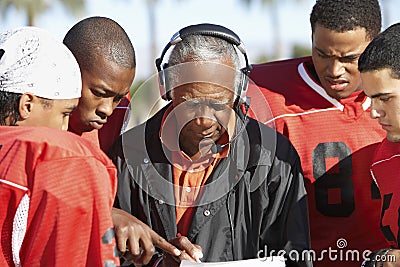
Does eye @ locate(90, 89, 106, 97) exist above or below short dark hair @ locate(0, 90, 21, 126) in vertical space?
below

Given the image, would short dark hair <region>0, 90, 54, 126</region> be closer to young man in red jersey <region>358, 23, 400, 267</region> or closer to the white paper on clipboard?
the white paper on clipboard

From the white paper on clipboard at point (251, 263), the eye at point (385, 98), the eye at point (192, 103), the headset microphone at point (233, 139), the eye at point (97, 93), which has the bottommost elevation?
the white paper on clipboard at point (251, 263)

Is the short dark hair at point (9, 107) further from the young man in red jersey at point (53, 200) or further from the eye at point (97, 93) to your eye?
the eye at point (97, 93)

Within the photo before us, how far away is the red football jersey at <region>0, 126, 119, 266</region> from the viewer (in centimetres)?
263

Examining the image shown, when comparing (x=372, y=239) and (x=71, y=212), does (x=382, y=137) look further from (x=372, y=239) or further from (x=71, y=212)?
(x=71, y=212)

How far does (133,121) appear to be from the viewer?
423 cm

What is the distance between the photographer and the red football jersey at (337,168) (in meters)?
4.04

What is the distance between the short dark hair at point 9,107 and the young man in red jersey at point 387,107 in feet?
5.12

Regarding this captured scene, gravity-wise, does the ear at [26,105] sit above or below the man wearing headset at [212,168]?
above

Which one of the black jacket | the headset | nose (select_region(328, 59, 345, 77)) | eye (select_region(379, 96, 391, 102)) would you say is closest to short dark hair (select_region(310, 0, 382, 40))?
nose (select_region(328, 59, 345, 77))

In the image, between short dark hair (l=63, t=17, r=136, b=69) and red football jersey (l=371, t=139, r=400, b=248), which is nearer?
red football jersey (l=371, t=139, r=400, b=248)

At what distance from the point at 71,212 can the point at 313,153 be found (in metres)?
1.74

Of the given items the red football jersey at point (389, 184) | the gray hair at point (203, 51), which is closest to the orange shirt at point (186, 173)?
the gray hair at point (203, 51)

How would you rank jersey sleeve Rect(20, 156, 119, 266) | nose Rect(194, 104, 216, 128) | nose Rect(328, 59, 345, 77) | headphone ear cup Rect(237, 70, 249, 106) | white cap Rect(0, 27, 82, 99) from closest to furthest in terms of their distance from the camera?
1. jersey sleeve Rect(20, 156, 119, 266)
2. white cap Rect(0, 27, 82, 99)
3. nose Rect(194, 104, 216, 128)
4. headphone ear cup Rect(237, 70, 249, 106)
5. nose Rect(328, 59, 345, 77)
